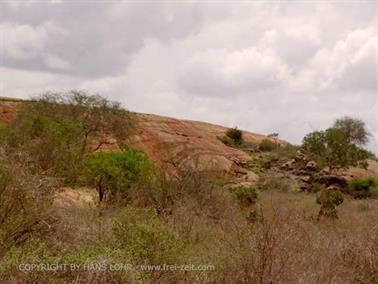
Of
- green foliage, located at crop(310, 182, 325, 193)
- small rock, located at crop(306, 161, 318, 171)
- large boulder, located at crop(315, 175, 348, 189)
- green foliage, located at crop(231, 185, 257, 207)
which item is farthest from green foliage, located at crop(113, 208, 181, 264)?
small rock, located at crop(306, 161, 318, 171)

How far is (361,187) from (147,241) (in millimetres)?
28742

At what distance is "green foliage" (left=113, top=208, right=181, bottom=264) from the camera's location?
682cm

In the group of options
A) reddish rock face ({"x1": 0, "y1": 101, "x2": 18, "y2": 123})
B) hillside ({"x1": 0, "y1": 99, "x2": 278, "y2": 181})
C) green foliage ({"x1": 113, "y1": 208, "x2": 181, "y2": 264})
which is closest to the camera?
green foliage ({"x1": 113, "y1": 208, "x2": 181, "y2": 264})

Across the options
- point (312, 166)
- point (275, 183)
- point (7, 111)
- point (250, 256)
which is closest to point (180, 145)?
point (312, 166)

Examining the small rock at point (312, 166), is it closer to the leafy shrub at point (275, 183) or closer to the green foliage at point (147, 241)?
the leafy shrub at point (275, 183)

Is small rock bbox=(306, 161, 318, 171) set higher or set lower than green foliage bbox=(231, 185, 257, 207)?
higher

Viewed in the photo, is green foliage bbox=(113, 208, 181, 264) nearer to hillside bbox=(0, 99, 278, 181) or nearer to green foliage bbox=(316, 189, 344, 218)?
green foliage bbox=(316, 189, 344, 218)

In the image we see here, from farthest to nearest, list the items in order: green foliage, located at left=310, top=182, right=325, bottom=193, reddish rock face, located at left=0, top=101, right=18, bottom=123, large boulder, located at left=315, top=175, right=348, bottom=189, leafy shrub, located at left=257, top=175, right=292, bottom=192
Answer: reddish rock face, located at left=0, top=101, right=18, bottom=123, large boulder, located at left=315, top=175, right=348, bottom=189, green foliage, located at left=310, top=182, right=325, bottom=193, leafy shrub, located at left=257, top=175, right=292, bottom=192

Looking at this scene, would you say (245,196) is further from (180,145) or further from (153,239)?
(180,145)

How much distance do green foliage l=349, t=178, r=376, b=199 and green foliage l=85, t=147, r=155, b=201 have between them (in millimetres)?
17690

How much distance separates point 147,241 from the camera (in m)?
7.11

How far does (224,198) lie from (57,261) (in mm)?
10536

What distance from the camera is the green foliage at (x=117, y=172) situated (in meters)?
17.2

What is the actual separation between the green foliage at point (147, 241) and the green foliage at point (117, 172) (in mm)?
8605
